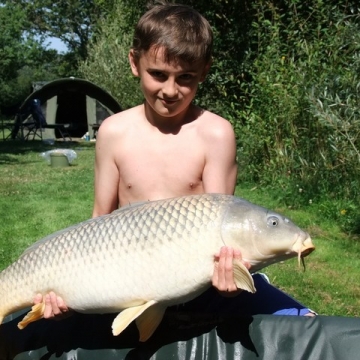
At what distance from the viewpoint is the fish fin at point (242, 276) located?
1.54m

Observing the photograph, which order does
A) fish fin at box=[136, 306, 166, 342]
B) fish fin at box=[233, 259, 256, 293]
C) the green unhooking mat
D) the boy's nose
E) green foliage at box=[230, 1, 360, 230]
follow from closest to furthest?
fish fin at box=[233, 259, 256, 293], fish fin at box=[136, 306, 166, 342], the green unhooking mat, the boy's nose, green foliage at box=[230, 1, 360, 230]

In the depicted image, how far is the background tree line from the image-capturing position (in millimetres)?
5312

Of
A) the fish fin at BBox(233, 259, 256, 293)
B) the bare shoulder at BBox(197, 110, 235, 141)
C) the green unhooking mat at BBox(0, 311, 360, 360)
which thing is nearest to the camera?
the fish fin at BBox(233, 259, 256, 293)

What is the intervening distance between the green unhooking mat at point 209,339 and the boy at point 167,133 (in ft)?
0.45

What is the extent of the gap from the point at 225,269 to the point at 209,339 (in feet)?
1.67

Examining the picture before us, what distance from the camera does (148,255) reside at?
64.4 inches

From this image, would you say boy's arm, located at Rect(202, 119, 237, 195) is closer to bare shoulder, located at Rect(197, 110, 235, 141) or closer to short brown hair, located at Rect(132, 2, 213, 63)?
bare shoulder, located at Rect(197, 110, 235, 141)

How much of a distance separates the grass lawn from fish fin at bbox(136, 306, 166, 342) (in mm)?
1927

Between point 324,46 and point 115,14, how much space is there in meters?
6.54

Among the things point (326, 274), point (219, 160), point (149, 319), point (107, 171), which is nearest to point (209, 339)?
point (149, 319)

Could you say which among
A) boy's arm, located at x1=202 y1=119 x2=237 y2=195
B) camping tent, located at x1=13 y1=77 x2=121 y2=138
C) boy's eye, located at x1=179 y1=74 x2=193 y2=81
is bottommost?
camping tent, located at x1=13 y1=77 x2=121 y2=138

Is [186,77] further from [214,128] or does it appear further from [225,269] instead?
[225,269]

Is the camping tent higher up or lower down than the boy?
lower down

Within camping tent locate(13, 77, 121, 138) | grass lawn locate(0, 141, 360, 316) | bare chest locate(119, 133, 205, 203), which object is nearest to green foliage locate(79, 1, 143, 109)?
camping tent locate(13, 77, 121, 138)
